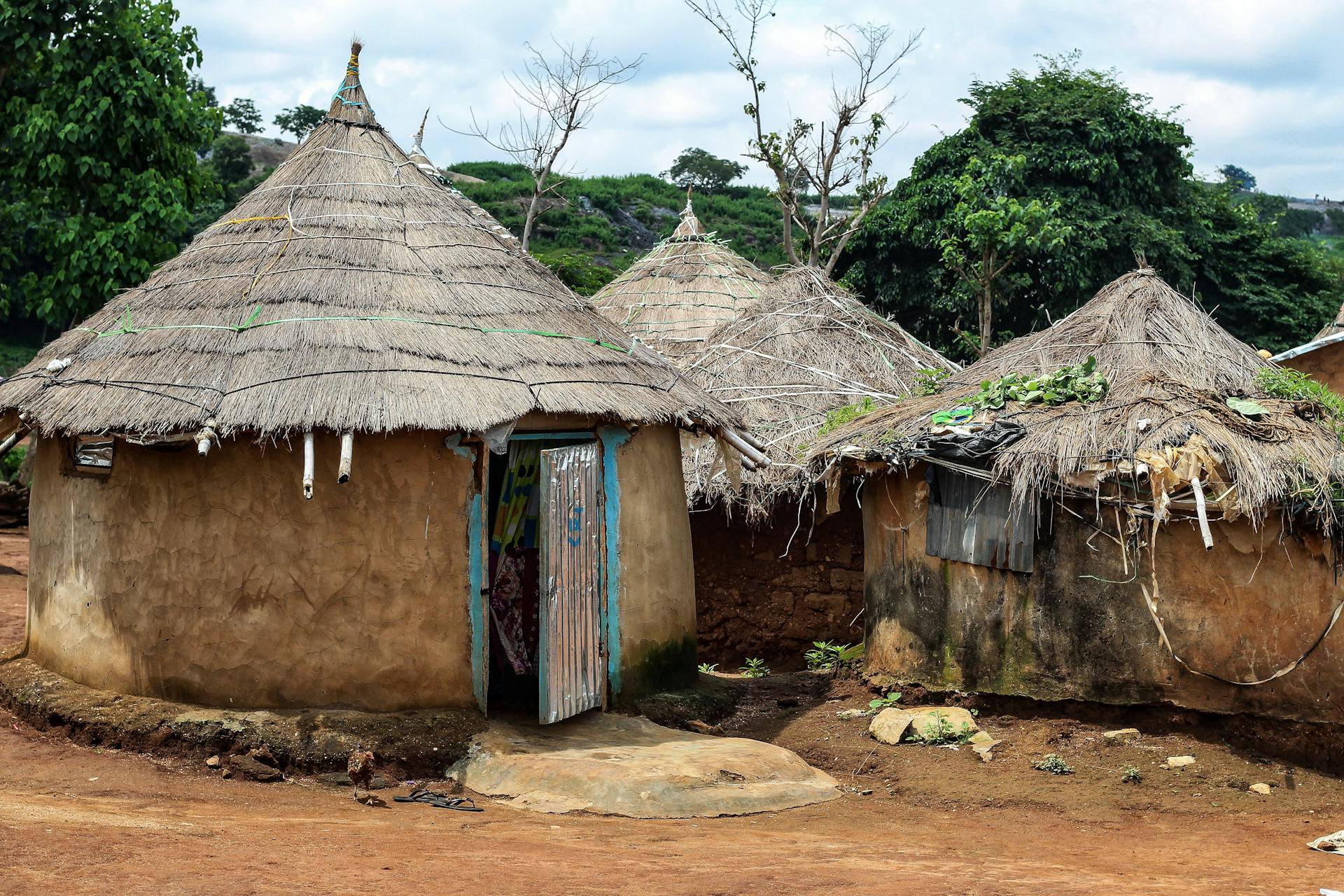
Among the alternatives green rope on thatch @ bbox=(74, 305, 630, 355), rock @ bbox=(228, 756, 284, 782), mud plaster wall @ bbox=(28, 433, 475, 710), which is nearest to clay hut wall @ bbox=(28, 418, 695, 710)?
mud plaster wall @ bbox=(28, 433, 475, 710)

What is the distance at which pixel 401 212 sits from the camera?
938 centimetres

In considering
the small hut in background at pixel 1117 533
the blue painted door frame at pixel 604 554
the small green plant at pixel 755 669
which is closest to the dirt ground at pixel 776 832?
the small hut in background at pixel 1117 533

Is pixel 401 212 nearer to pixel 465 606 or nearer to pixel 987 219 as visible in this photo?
pixel 465 606

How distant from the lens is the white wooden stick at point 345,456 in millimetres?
7102

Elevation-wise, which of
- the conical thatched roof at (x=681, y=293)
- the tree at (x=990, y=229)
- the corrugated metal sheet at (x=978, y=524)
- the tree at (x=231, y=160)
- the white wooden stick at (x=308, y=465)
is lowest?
the corrugated metal sheet at (x=978, y=524)

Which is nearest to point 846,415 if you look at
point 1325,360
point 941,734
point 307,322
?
point 941,734

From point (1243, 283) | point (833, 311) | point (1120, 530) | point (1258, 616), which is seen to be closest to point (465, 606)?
point (1120, 530)

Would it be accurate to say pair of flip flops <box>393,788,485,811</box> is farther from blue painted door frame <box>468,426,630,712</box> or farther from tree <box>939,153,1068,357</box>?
tree <box>939,153,1068,357</box>

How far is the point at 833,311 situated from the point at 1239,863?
8427 millimetres

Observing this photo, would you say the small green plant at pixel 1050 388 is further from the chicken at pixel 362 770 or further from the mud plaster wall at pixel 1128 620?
the chicken at pixel 362 770

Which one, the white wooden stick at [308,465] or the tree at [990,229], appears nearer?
the white wooden stick at [308,465]

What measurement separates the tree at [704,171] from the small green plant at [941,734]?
4517cm

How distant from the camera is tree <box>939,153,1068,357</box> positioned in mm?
16641

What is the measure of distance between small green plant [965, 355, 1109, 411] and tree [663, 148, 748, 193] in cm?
4376
